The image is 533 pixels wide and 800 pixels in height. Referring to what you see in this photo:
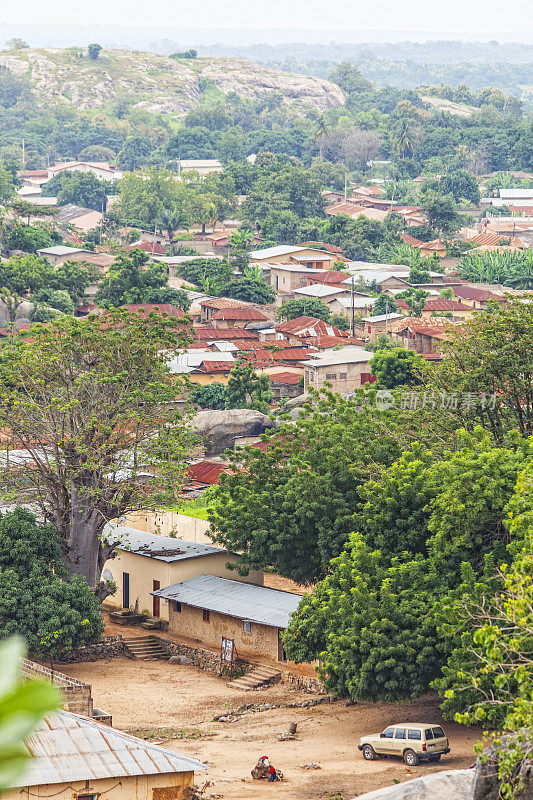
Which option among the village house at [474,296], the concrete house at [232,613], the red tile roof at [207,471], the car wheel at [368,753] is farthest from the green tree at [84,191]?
the car wheel at [368,753]

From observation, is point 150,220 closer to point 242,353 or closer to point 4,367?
point 242,353

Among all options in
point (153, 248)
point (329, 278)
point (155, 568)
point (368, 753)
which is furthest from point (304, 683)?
point (153, 248)

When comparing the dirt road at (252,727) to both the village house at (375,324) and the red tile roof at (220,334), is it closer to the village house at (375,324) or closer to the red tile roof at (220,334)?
the red tile roof at (220,334)

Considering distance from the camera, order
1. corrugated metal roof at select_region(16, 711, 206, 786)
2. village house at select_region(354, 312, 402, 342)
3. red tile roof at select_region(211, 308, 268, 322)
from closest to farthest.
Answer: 1. corrugated metal roof at select_region(16, 711, 206, 786)
2. red tile roof at select_region(211, 308, 268, 322)
3. village house at select_region(354, 312, 402, 342)

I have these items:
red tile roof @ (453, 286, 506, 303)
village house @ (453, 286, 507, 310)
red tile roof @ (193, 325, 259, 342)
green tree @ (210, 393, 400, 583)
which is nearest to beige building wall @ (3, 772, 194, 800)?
green tree @ (210, 393, 400, 583)

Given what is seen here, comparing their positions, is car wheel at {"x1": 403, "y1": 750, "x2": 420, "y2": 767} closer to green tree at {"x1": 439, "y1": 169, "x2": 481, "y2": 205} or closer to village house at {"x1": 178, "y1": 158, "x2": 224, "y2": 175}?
green tree at {"x1": 439, "y1": 169, "x2": 481, "y2": 205}

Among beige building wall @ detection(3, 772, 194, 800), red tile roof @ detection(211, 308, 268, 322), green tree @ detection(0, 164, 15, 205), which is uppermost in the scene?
green tree @ detection(0, 164, 15, 205)

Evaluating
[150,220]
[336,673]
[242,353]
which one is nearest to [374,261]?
[150,220]
